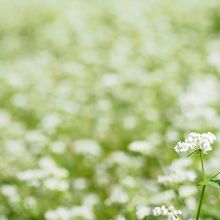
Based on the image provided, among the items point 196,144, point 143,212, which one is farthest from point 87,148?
point 196,144

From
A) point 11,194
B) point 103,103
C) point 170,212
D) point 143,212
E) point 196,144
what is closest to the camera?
point 196,144

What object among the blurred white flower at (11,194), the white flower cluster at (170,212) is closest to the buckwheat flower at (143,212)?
the white flower cluster at (170,212)

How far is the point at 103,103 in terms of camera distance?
7.19 metres

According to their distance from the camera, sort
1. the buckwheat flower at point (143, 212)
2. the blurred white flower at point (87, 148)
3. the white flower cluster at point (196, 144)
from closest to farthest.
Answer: the white flower cluster at point (196, 144)
the buckwheat flower at point (143, 212)
the blurred white flower at point (87, 148)

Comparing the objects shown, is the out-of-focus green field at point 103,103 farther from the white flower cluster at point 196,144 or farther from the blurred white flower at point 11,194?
the white flower cluster at point 196,144

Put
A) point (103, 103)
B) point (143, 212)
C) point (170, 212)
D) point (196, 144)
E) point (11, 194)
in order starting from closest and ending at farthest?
point (196, 144), point (170, 212), point (143, 212), point (11, 194), point (103, 103)

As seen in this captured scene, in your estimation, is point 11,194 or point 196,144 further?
point 11,194

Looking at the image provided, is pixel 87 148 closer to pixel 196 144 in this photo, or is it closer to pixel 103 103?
pixel 103 103

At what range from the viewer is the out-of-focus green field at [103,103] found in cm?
502

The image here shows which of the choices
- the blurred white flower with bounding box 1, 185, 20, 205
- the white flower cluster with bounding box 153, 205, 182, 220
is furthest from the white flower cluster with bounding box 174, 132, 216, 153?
the blurred white flower with bounding box 1, 185, 20, 205

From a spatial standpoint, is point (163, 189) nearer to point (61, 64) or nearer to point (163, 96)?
point (163, 96)

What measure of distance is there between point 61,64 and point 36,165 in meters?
3.55

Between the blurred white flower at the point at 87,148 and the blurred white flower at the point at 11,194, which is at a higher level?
the blurred white flower at the point at 87,148

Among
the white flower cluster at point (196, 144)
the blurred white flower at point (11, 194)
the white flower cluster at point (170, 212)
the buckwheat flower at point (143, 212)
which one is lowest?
the white flower cluster at point (170, 212)
